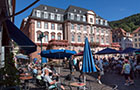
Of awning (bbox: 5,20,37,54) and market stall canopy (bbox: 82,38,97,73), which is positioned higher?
awning (bbox: 5,20,37,54)

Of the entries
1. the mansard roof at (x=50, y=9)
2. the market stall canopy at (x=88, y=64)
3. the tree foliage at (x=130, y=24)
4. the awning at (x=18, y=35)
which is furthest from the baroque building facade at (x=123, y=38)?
the awning at (x=18, y=35)

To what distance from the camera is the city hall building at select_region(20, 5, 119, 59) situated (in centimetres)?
3190

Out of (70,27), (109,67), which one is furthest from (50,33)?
(109,67)

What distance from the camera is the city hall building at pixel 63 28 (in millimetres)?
31895

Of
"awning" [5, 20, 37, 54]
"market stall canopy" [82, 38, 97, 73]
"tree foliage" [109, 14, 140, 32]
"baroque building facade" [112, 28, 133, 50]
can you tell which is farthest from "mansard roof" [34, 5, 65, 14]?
"tree foliage" [109, 14, 140, 32]

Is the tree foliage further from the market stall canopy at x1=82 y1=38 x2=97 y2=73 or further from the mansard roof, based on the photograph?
the market stall canopy at x1=82 y1=38 x2=97 y2=73

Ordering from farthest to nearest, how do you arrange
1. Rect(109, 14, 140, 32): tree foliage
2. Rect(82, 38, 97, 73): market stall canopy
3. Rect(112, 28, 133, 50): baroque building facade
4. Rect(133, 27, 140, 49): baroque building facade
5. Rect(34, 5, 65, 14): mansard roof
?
Rect(109, 14, 140, 32): tree foliage < Rect(133, 27, 140, 49): baroque building facade < Rect(112, 28, 133, 50): baroque building facade < Rect(34, 5, 65, 14): mansard roof < Rect(82, 38, 97, 73): market stall canopy

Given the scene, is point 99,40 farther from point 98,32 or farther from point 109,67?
point 109,67

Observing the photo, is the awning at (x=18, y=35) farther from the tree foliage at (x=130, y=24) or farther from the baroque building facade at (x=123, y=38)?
the tree foliage at (x=130, y=24)

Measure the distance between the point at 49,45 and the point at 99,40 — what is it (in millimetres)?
16866

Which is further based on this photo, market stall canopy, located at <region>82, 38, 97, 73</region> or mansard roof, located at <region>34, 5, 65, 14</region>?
mansard roof, located at <region>34, 5, 65, 14</region>

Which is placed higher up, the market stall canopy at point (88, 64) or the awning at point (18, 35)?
the awning at point (18, 35)

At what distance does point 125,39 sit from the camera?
6700cm

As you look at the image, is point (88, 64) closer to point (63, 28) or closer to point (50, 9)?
point (63, 28)
